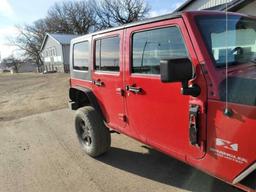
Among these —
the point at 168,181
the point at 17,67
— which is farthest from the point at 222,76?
the point at 17,67

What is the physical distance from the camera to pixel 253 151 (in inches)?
86.0

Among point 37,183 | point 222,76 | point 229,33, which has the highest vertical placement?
point 229,33

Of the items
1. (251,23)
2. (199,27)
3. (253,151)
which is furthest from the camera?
(251,23)

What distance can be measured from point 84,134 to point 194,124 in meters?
2.75

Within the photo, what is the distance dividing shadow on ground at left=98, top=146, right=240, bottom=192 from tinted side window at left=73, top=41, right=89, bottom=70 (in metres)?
1.55

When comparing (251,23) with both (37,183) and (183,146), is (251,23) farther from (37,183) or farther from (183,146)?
(37,183)

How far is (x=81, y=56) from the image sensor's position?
496 cm

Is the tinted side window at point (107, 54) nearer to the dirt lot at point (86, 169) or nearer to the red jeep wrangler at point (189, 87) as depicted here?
the red jeep wrangler at point (189, 87)

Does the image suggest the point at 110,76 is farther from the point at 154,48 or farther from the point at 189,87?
the point at 189,87

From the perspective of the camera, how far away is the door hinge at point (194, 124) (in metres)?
2.59

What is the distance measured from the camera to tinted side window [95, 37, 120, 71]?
3844 mm

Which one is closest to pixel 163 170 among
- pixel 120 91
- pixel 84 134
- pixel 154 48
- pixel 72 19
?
pixel 120 91

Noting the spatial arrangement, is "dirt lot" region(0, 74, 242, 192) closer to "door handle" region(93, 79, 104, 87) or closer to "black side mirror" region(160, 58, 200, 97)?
"door handle" region(93, 79, 104, 87)

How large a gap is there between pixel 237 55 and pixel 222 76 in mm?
618
